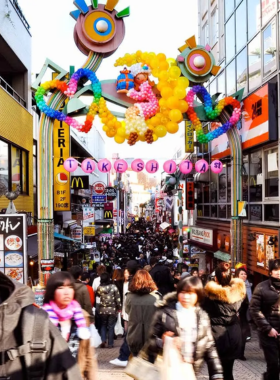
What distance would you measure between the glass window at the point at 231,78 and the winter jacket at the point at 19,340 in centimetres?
1591

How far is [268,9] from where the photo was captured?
13.2 meters

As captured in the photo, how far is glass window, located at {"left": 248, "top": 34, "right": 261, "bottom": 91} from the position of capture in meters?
14.1

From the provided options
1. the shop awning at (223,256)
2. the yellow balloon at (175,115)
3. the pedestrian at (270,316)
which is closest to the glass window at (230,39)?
the yellow balloon at (175,115)

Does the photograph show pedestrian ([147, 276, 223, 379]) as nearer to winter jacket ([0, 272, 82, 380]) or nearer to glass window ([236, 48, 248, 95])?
winter jacket ([0, 272, 82, 380])

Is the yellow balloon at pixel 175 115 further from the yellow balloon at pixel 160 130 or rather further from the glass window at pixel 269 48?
the glass window at pixel 269 48

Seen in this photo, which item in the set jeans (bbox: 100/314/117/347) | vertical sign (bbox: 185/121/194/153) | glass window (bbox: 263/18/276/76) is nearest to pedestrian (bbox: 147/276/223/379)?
jeans (bbox: 100/314/117/347)

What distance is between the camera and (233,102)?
1512 cm

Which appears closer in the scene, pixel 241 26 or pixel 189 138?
pixel 241 26

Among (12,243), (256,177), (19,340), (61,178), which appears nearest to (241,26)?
(256,177)

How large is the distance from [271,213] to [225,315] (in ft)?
28.5

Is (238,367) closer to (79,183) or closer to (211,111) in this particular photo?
(211,111)

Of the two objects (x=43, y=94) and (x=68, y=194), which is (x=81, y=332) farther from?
(x=68, y=194)

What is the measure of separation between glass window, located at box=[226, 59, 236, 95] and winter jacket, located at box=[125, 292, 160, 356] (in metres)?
12.8

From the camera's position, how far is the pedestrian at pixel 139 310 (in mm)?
5844
